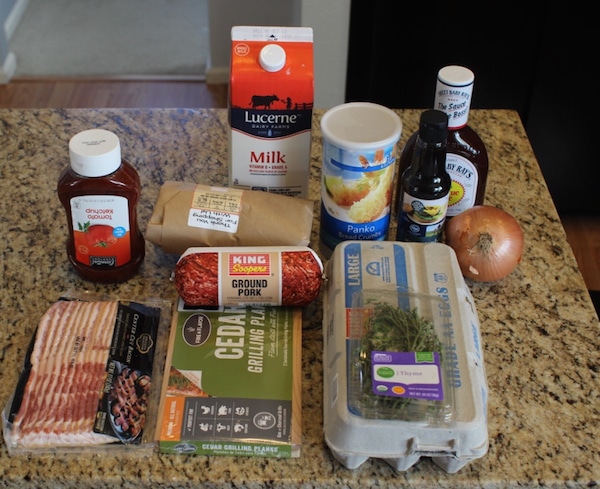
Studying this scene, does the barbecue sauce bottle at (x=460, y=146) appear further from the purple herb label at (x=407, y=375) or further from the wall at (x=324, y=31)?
the wall at (x=324, y=31)

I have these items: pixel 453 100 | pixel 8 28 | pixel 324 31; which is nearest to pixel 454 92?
pixel 453 100

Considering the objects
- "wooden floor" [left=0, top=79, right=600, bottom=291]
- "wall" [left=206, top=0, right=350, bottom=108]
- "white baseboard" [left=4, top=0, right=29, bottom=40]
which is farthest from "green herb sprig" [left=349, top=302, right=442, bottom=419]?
"white baseboard" [left=4, top=0, right=29, bottom=40]

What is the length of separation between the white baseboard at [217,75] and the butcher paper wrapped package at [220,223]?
209 cm

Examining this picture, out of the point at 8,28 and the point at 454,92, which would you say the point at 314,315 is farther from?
the point at 8,28

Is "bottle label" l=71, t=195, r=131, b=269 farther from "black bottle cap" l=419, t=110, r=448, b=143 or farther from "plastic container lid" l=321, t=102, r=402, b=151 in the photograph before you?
"black bottle cap" l=419, t=110, r=448, b=143

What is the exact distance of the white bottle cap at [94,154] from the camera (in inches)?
37.1

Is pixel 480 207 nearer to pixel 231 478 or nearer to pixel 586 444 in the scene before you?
pixel 586 444

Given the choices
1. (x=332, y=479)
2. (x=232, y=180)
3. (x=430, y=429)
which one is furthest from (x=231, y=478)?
(x=232, y=180)

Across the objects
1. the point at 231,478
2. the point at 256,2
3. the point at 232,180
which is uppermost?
the point at 232,180

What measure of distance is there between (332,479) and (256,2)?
224 centimetres

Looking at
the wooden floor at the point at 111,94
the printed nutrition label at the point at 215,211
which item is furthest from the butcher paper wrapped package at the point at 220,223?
the wooden floor at the point at 111,94

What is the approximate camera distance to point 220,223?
102 cm

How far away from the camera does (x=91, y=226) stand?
998mm

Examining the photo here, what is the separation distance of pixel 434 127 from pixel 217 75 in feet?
7.34
